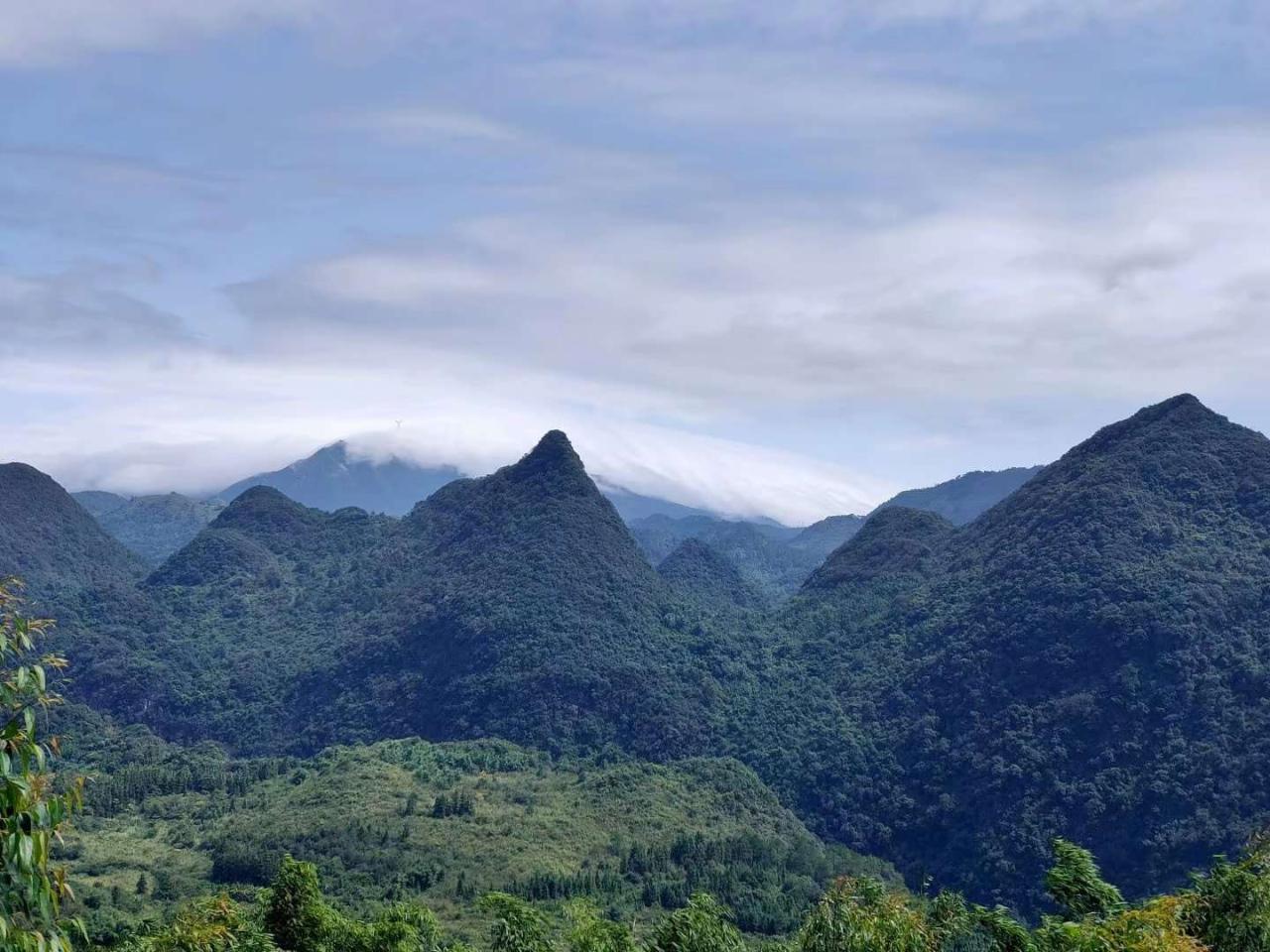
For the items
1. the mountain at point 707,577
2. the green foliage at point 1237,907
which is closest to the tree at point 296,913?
the green foliage at point 1237,907

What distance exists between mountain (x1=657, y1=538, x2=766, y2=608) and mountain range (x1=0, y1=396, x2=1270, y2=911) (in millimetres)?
4736

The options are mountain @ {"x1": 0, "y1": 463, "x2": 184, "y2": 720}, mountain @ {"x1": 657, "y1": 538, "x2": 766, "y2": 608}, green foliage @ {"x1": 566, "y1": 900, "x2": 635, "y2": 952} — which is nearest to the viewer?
green foliage @ {"x1": 566, "y1": 900, "x2": 635, "y2": 952}

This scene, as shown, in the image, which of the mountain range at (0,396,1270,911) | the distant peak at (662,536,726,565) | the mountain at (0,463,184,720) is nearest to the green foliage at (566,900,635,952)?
the mountain range at (0,396,1270,911)

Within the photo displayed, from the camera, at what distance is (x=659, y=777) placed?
63469 millimetres

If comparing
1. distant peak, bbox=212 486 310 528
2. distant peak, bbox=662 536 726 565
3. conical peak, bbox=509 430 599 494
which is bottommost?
distant peak, bbox=662 536 726 565

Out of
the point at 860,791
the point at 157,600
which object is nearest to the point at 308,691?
the point at 157,600

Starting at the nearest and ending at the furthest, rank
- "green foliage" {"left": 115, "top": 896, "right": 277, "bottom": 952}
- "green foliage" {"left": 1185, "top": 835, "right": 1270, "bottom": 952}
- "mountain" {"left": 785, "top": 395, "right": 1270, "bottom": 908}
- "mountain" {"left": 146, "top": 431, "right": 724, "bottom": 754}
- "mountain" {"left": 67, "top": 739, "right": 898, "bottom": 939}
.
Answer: "green foliage" {"left": 115, "top": 896, "right": 277, "bottom": 952}
"green foliage" {"left": 1185, "top": 835, "right": 1270, "bottom": 952}
"mountain" {"left": 67, "top": 739, "right": 898, "bottom": 939}
"mountain" {"left": 785, "top": 395, "right": 1270, "bottom": 908}
"mountain" {"left": 146, "top": 431, "right": 724, "bottom": 754}

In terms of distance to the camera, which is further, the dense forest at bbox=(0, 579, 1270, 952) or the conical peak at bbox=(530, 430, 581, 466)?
the conical peak at bbox=(530, 430, 581, 466)

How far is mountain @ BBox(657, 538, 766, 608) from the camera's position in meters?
124

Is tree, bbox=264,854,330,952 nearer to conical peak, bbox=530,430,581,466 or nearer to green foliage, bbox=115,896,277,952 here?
green foliage, bbox=115,896,277,952

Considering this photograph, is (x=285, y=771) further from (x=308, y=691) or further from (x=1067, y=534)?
(x=1067, y=534)

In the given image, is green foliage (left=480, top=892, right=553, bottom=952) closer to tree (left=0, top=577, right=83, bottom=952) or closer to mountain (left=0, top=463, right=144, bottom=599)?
tree (left=0, top=577, right=83, bottom=952)

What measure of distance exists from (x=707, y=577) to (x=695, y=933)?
370 ft

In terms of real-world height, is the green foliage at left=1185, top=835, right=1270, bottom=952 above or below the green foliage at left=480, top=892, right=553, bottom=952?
above
